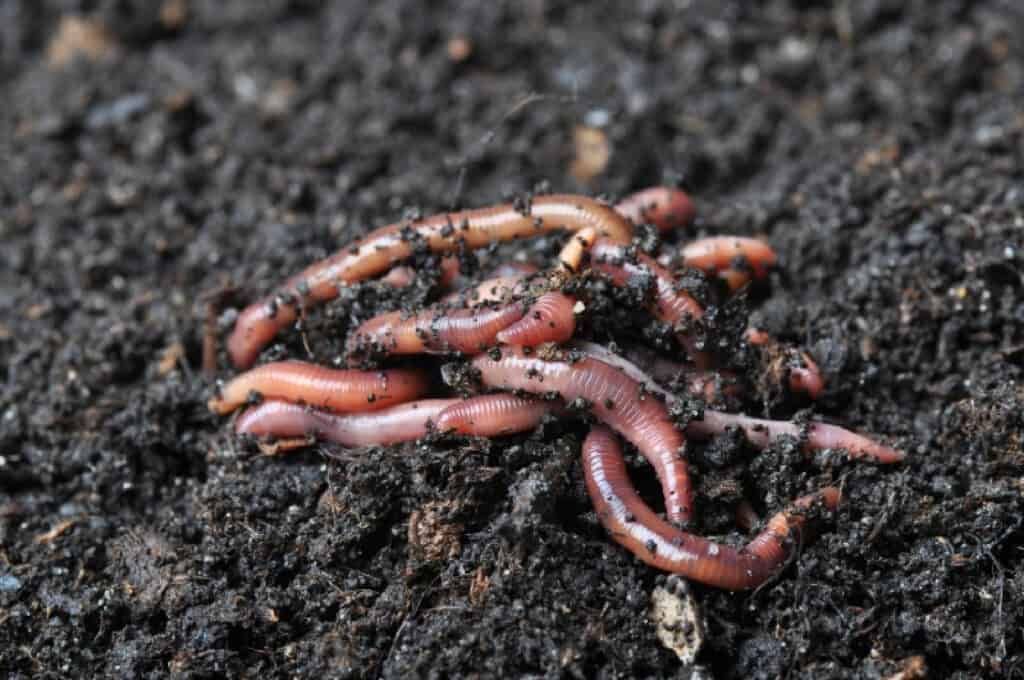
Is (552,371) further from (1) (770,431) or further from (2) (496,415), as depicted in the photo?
(1) (770,431)

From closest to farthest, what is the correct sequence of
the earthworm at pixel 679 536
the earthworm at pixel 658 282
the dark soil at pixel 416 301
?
the earthworm at pixel 679 536, the dark soil at pixel 416 301, the earthworm at pixel 658 282

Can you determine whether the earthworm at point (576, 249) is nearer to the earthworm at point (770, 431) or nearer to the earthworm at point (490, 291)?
the earthworm at point (490, 291)

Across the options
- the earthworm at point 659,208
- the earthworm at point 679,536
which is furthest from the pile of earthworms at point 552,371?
the earthworm at point 659,208

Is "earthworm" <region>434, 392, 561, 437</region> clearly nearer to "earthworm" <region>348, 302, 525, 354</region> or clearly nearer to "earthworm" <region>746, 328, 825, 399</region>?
"earthworm" <region>348, 302, 525, 354</region>

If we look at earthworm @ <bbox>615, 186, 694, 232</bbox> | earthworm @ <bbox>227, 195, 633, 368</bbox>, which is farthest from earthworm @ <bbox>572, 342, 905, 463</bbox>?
earthworm @ <bbox>615, 186, 694, 232</bbox>

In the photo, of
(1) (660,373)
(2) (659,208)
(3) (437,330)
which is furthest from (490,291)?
(2) (659,208)

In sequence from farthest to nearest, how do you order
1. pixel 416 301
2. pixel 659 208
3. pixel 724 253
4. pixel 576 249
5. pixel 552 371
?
pixel 659 208 < pixel 724 253 < pixel 416 301 < pixel 576 249 < pixel 552 371
